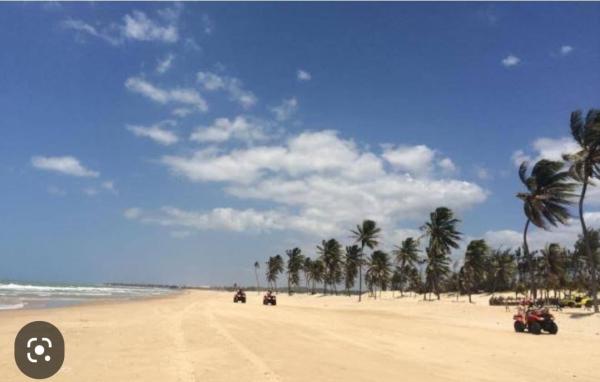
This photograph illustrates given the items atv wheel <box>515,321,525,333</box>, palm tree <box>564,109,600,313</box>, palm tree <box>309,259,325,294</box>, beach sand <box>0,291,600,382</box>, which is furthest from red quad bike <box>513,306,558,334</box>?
palm tree <box>309,259,325,294</box>

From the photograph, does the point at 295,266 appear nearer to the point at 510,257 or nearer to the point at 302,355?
the point at 510,257

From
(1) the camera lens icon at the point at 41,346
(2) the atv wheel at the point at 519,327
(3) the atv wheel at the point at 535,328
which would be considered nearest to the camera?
(1) the camera lens icon at the point at 41,346

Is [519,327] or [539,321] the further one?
[519,327]

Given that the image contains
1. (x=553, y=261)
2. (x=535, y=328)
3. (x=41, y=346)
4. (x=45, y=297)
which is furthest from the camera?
(x=553, y=261)

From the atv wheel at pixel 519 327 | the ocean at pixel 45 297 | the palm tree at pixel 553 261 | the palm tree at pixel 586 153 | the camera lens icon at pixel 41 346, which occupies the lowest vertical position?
the atv wheel at pixel 519 327

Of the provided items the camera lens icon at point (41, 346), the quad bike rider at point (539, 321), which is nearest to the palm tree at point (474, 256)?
the quad bike rider at point (539, 321)

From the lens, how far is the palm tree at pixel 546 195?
148ft

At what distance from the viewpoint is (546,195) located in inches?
1795

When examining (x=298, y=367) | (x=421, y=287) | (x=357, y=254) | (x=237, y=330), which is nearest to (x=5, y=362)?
(x=298, y=367)

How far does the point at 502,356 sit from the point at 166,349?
34.4 ft

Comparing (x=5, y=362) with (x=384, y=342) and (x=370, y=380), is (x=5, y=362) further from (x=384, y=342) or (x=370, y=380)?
(x=384, y=342)

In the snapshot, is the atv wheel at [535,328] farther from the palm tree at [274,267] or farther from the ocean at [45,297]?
the palm tree at [274,267]

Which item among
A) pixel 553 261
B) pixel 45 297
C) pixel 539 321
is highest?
pixel 553 261

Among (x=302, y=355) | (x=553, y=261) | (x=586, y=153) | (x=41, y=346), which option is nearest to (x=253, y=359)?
(x=302, y=355)
